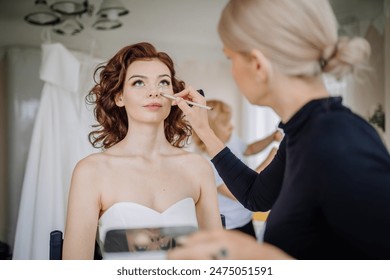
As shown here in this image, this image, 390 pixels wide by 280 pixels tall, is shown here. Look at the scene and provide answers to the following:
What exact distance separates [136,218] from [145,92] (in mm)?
349

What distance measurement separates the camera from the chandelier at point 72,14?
145 centimetres

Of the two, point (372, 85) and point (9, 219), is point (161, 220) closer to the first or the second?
point (9, 219)

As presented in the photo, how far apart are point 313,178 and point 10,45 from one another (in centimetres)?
110

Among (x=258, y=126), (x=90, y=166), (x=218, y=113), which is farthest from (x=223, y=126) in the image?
(x=90, y=166)

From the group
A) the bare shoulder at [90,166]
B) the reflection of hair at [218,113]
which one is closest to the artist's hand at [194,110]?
the bare shoulder at [90,166]

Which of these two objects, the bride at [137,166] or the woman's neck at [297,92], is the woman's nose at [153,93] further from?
the woman's neck at [297,92]

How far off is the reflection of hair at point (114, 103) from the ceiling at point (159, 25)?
88 millimetres

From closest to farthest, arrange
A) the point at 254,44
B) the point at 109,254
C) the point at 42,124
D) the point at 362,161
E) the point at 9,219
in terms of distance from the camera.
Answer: the point at 362,161, the point at 254,44, the point at 109,254, the point at 9,219, the point at 42,124

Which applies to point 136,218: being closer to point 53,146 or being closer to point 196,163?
point 196,163

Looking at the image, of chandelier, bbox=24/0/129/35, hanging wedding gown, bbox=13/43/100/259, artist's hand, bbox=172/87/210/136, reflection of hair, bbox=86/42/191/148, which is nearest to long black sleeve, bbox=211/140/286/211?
artist's hand, bbox=172/87/210/136

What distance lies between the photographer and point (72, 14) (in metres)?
1.51

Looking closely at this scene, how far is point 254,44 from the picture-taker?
0.82 meters

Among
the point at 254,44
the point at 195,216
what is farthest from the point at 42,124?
the point at 254,44

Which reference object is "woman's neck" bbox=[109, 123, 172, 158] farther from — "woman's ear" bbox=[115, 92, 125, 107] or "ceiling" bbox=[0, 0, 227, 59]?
"ceiling" bbox=[0, 0, 227, 59]
